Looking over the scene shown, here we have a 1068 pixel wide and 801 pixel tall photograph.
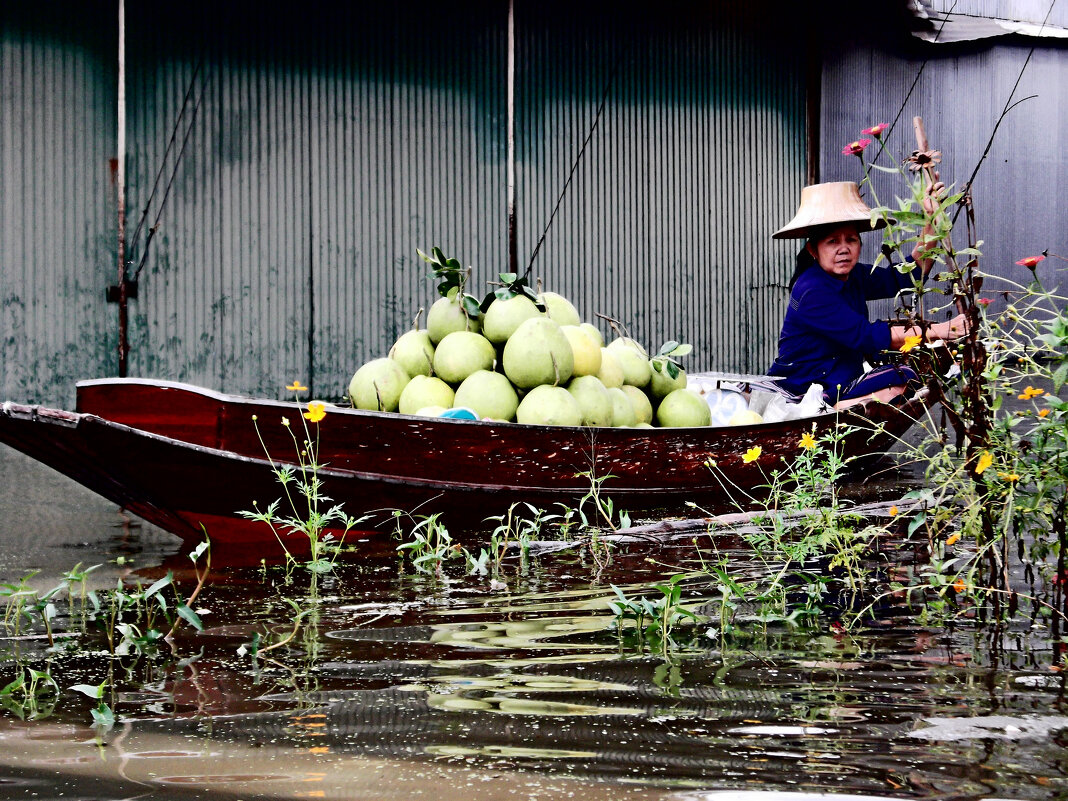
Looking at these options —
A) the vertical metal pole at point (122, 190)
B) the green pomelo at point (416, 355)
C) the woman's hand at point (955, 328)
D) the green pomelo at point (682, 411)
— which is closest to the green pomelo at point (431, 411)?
the green pomelo at point (416, 355)

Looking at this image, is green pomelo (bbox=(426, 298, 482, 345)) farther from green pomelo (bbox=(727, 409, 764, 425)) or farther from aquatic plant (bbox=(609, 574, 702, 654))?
aquatic plant (bbox=(609, 574, 702, 654))

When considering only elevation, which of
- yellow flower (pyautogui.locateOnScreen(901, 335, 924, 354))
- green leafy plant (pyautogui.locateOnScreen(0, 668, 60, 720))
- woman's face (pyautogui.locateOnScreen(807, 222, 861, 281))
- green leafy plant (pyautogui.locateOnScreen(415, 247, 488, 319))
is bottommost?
green leafy plant (pyautogui.locateOnScreen(0, 668, 60, 720))

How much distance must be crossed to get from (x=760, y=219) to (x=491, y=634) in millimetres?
8800

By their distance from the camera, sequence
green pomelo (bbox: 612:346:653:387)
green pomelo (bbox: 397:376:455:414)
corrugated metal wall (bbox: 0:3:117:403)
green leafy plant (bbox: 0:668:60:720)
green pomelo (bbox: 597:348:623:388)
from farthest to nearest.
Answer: corrugated metal wall (bbox: 0:3:117:403)
green pomelo (bbox: 612:346:653:387)
green pomelo (bbox: 597:348:623:388)
green pomelo (bbox: 397:376:455:414)
green leafy plant (bbox: 0:668:60:720)

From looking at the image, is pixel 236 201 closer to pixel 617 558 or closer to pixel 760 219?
pixel 760 219

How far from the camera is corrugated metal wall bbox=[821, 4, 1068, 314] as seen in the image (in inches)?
435

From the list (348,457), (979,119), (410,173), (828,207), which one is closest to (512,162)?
(410,173)

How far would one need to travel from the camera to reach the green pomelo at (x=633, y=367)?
205 inches

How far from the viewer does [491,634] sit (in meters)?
2.50

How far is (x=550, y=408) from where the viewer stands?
15.1 feet

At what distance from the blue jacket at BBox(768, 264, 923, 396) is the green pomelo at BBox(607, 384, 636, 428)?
1.36m

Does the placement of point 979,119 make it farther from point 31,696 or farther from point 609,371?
point 31,696

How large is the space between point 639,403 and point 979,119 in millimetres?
8627

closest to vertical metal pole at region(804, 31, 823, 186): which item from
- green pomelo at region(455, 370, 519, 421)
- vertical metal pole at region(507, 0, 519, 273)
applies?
vertical metal pole at region(507, 0, 519, 273)
